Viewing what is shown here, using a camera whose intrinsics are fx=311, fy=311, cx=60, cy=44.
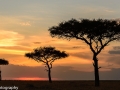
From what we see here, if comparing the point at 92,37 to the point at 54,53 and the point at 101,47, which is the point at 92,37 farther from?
the point at 54,53

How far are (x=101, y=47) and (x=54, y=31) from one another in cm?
824

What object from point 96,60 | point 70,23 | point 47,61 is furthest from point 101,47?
point 47,61

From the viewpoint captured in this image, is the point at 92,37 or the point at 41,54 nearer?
the point at 92,37

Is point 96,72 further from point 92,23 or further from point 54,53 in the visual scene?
point 54,53

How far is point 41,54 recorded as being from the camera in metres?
82.3

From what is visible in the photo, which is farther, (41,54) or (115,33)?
(41,54)

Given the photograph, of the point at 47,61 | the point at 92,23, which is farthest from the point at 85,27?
the point at 47,61

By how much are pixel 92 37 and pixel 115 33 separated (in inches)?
157

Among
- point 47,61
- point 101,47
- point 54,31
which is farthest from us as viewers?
point 47,61

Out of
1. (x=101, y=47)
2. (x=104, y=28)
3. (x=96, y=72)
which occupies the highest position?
(x=104, y=28)

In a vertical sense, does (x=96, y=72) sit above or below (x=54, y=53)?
below

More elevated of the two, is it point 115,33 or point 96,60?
point 115,33

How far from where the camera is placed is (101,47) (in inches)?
1857

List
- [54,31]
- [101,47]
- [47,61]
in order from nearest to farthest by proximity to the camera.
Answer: [101,47] < [54,31] < [47,61]
